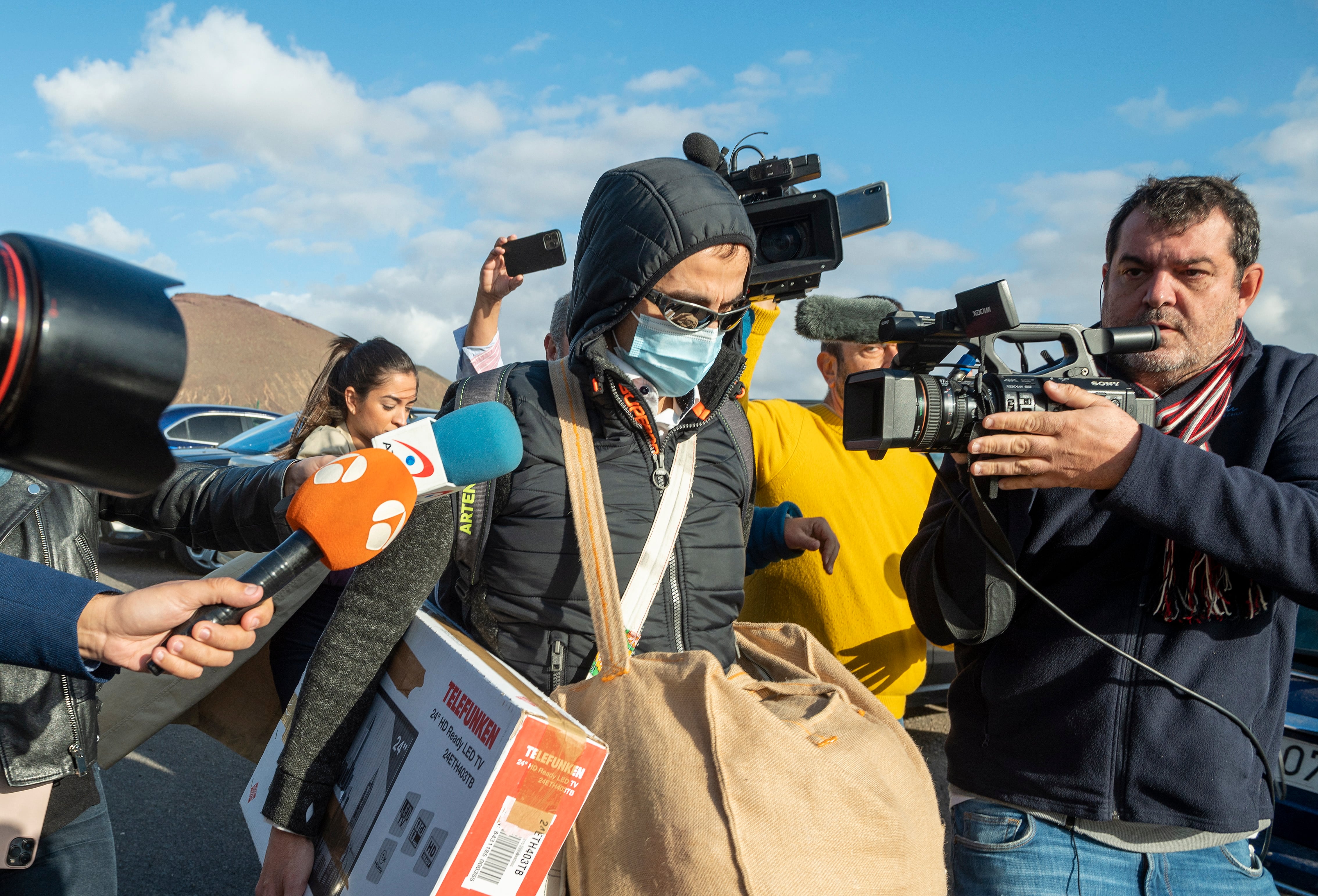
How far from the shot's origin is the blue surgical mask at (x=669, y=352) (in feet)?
6.06

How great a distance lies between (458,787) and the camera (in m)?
1.25

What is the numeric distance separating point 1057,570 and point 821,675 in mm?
627

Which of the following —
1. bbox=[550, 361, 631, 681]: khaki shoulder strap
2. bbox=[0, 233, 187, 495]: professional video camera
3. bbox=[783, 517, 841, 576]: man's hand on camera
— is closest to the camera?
bbox=[0, 233, 187, 495]: professional video camera

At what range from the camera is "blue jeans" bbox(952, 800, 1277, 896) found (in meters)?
1.73

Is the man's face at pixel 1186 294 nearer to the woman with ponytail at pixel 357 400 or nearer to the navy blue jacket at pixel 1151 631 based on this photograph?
the navy blue jacket at pixel 1151 631

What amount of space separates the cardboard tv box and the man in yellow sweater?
1.76 meters

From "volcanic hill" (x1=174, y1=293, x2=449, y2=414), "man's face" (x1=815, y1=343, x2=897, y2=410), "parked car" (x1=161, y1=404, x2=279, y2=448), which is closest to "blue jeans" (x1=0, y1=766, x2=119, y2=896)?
"man's face" (x1=815, y1=343, x2=897, y2=410)

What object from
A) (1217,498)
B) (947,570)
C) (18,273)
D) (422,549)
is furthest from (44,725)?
(1217,498)

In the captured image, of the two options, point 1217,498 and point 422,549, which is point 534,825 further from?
point 1217,498

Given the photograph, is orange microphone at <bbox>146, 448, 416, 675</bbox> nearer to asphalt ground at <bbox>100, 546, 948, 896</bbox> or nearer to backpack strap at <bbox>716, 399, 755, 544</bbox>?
backpack strap at <bbox>716, 399, 755, 544</bbox>

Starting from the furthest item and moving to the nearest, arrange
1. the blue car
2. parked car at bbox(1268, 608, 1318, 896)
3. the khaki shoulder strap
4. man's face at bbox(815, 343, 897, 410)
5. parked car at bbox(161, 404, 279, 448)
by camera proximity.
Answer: parked car at bbox(161, 404, 279, 448), the blue car, man's face at bbox(815, 343, 897, 410), parked car at bbox(1268, 608, 1318, 896), the khaki shoulder strap

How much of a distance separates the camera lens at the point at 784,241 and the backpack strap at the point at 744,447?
3.18ft

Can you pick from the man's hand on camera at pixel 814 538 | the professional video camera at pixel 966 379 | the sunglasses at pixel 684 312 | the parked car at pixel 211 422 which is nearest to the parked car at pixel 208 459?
the parked car at pixel 211 422

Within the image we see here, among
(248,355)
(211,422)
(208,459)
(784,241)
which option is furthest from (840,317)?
(248,355)
